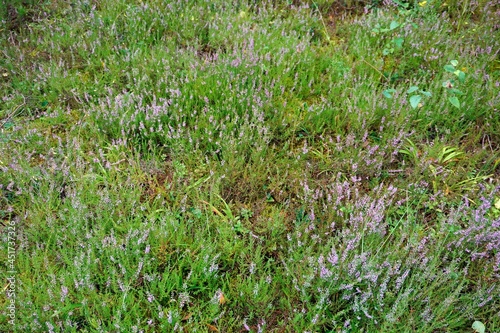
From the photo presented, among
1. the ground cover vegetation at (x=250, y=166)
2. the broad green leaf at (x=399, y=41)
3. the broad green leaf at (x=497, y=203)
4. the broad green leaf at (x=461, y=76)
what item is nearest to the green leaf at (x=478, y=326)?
the ground cover vegetation at (x=250, y=166)

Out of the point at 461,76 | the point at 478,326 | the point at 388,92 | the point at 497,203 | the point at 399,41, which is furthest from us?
the point at 399,41

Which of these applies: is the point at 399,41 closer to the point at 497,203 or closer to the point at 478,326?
the point at 497,203

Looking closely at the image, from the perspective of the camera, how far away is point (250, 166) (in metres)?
3.11

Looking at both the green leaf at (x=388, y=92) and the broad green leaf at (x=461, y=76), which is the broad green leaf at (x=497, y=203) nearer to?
the broad green leaf at (x=461, y=76)

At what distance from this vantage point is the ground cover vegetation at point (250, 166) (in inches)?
93.0

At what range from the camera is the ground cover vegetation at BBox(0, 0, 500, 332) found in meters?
2.36

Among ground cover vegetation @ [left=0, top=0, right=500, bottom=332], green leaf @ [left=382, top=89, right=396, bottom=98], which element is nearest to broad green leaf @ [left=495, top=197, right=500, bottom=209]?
ground cover vegetation @ [left=0, top=0, right=500, bottom=332]

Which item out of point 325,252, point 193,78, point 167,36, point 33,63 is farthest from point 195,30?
point 325,252

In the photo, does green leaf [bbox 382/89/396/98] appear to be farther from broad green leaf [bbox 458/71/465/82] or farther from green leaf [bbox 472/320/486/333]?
green leaf [bbox 472/320/486/333]

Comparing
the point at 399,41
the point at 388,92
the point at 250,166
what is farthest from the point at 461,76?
the point at 250,166

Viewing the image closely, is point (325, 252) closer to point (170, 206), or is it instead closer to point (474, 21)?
point (170, 206)

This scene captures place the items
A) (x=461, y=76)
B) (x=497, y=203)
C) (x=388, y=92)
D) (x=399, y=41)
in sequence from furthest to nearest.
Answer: (x=399, y=41) < (x=388, y=92) < (x=461, y=76) < (x=497, y=203)

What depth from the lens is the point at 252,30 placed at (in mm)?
4219

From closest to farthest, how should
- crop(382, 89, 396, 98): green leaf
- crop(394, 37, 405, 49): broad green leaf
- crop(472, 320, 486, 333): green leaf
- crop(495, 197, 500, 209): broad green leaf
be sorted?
crop(472, 320, 486, 333): green leaf → crop(495, 197, 500, 209): broad green leaf → crop(382, 89, 396, 98): green leaf → crop(394, 37, 405, 49): broad green leaf
